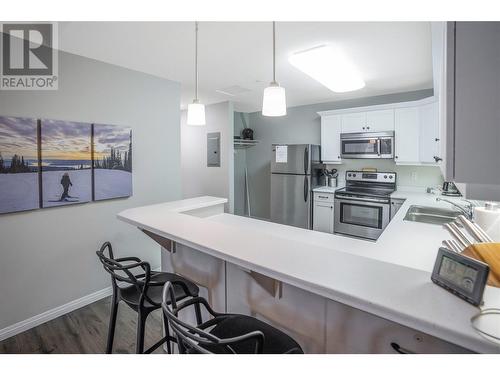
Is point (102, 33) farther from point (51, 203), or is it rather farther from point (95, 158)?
point (51, 203)

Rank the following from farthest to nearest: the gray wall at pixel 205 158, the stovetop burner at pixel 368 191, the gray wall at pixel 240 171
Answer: the gray wall at pixel 240 171 < the gray wall at pixel 205 158 < the stovetop burner at pixel 368 191

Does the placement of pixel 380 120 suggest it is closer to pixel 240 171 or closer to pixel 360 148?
pixel 360 148

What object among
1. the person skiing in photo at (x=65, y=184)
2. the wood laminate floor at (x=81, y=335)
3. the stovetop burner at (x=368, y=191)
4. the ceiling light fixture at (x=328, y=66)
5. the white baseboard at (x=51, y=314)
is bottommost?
the wood laminate floor at (x=81, y=335)

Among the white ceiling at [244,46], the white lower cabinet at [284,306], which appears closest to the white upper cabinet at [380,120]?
the white ceiling at [244,46]

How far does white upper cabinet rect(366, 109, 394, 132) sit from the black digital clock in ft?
11.4

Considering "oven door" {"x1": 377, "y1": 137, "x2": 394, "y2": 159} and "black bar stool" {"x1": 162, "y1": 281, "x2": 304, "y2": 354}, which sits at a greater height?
"oven door" {"x1": 377, "y1": 137, "x2": 394, "y2": 159}

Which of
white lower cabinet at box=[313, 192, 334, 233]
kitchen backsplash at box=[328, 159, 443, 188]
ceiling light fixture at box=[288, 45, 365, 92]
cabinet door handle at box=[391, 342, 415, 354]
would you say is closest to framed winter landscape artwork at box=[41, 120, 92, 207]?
ceiling light fixture at box=[288, 45, 365, 92]

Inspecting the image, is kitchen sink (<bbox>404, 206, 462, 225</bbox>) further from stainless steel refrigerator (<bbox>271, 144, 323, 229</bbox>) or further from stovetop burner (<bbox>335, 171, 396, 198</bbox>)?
stainless steel refrigerator (<bbox>271, 144, 323, 229</bbox>)

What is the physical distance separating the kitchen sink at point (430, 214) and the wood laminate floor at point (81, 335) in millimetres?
2559

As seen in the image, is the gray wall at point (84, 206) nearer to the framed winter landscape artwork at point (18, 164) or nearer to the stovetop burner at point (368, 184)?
the framed winter landscape artwork at point (18, 164)

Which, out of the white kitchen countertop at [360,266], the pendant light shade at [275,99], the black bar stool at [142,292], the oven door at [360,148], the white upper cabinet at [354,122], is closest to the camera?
the white kitchen countertop at [360,266]

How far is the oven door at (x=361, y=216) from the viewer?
12.1ft

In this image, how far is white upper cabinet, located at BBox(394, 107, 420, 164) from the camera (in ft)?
12.2
